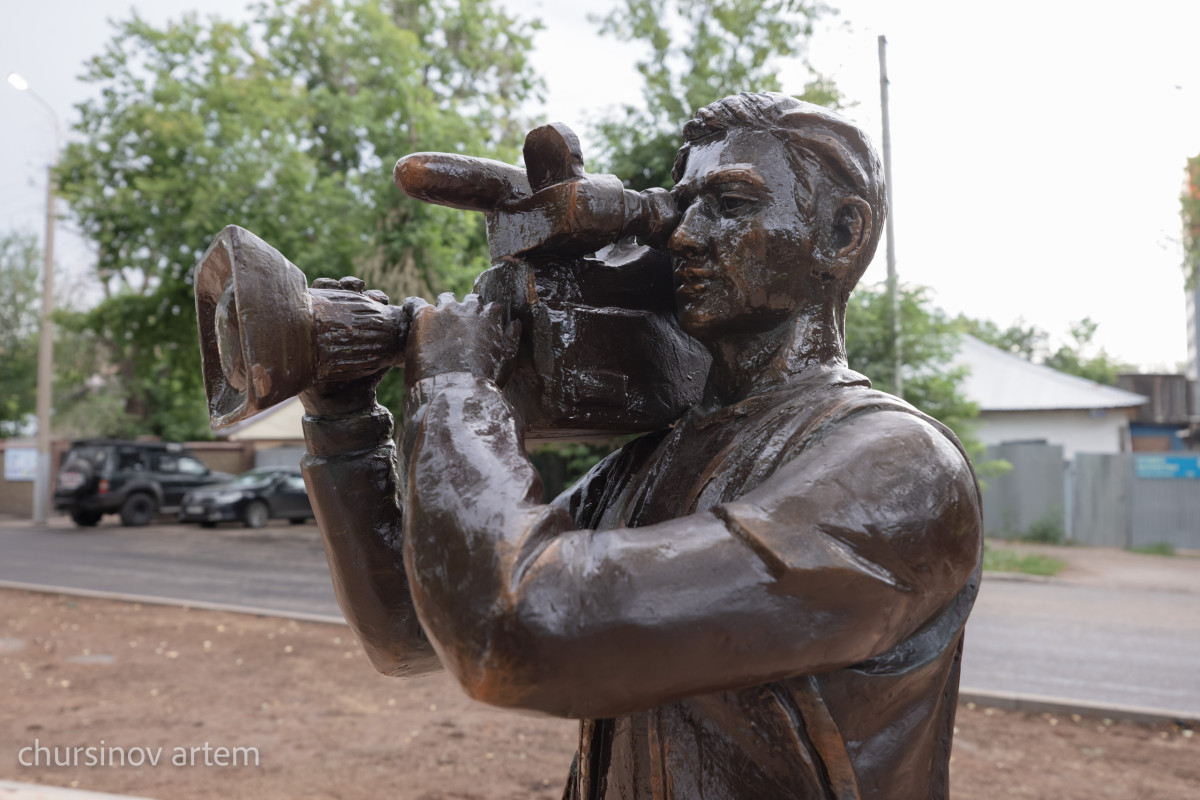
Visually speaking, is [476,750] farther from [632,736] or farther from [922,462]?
[922,462]

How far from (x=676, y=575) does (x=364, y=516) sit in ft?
2.44

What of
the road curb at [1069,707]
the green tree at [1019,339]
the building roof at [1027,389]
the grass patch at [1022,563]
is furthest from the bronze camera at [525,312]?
the green tree at [1019,339]

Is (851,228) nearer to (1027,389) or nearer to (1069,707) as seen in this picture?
(1069,707)

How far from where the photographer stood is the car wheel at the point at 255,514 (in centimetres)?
1902

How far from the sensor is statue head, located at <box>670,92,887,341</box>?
1413 millimetres

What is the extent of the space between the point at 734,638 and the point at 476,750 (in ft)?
16.8

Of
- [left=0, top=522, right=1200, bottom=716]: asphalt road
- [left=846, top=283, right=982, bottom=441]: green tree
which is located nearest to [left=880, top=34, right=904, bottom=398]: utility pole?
[left=846, top=283, right=982, bottom=441]: green tree

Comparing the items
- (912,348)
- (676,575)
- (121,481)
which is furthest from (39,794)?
(121,481)

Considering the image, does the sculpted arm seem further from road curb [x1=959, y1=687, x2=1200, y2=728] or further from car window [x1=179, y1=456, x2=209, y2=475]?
car window [x1=179, y1=456, x2=209, y2=475]

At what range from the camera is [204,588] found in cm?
1124

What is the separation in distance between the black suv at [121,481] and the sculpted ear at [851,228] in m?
20.8

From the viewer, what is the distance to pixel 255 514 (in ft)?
62.8

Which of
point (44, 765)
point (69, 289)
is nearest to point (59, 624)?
point (44, 765)

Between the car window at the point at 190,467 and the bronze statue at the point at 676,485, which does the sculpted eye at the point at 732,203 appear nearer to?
the bronze statue at the point at 676,485
